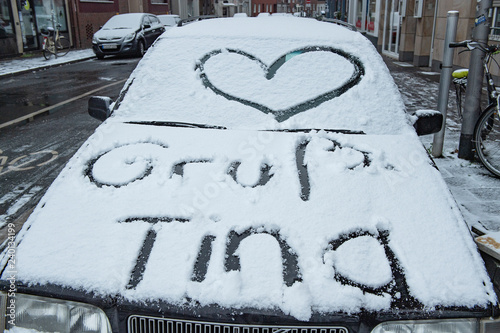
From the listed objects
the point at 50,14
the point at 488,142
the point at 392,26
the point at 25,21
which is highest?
the point at 50,14

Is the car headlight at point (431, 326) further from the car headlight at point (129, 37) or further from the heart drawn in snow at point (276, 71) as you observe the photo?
the car headlight at point (129, 37)

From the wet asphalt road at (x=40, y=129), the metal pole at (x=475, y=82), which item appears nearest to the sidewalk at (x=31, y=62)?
the wet asphalt road at (x=40, y=129)

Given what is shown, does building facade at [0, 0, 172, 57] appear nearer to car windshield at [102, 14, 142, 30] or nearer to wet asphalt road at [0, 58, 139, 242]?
car windshield at [102, 14, 142, 30]

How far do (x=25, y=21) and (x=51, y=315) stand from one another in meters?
19.2

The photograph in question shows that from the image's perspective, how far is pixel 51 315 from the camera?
1.53 meters

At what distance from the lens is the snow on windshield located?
8.38 feet

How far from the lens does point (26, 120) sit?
7.48m

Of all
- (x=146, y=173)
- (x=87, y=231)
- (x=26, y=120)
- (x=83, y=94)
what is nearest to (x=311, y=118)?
(x=146, y=173)

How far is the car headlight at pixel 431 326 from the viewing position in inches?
57.4

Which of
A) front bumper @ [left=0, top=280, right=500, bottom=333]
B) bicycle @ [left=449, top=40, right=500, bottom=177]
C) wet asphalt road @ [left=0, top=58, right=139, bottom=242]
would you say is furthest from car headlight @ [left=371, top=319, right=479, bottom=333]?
bicycle @ [left=449, top=40, right=500, bottom=177]

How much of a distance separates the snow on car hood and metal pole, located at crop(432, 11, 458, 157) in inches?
119

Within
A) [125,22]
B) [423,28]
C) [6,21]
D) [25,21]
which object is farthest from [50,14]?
[423,28]

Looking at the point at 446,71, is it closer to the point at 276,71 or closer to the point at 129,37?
the point at 276,71

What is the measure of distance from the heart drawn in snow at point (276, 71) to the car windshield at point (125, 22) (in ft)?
Result: 52.6
